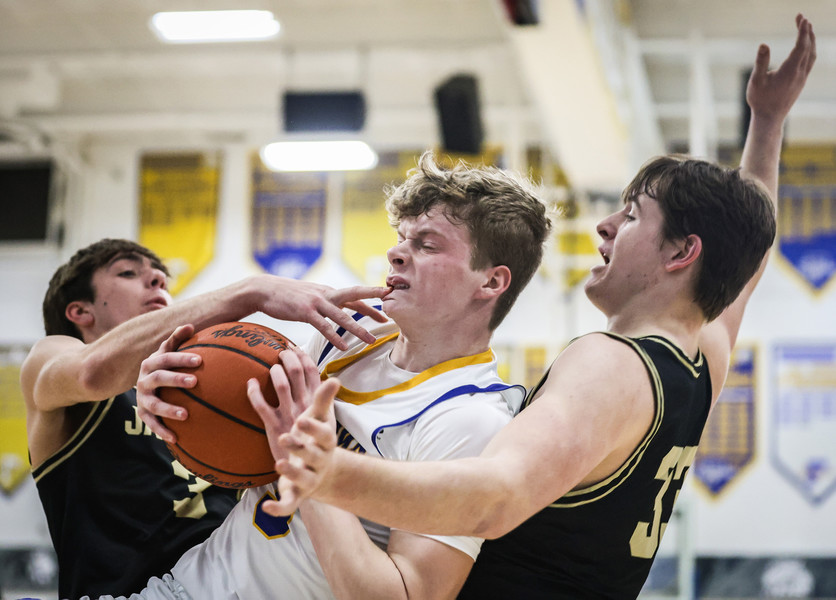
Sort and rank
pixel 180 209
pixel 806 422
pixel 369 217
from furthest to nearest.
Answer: pixel 180 209, pixel 369 217, pixel 806 422

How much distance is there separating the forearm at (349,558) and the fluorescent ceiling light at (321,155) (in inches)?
285

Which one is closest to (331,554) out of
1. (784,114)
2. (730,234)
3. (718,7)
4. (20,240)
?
(730,234)

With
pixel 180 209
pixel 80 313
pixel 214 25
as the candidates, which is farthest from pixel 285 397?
pixel 180 209

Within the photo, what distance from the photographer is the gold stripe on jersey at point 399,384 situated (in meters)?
2.48

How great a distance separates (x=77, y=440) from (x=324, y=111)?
6.45 metres

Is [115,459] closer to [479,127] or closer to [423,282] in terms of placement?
[423,282]

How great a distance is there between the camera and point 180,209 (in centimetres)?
1138

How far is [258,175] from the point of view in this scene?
1140 centimetres

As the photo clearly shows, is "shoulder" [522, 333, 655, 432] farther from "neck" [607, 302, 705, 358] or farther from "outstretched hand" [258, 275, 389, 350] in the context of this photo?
"outstretched hand" [258, 275, 389, 350]

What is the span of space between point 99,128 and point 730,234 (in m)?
10.1

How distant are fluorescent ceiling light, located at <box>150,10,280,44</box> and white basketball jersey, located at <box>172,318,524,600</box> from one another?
248 inches

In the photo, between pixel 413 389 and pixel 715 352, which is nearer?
pixel 413 389

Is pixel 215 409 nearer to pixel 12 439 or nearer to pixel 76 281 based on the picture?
pixel 76 281

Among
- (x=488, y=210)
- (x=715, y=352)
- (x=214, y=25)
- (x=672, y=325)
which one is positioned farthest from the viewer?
(x=214, y=25)
